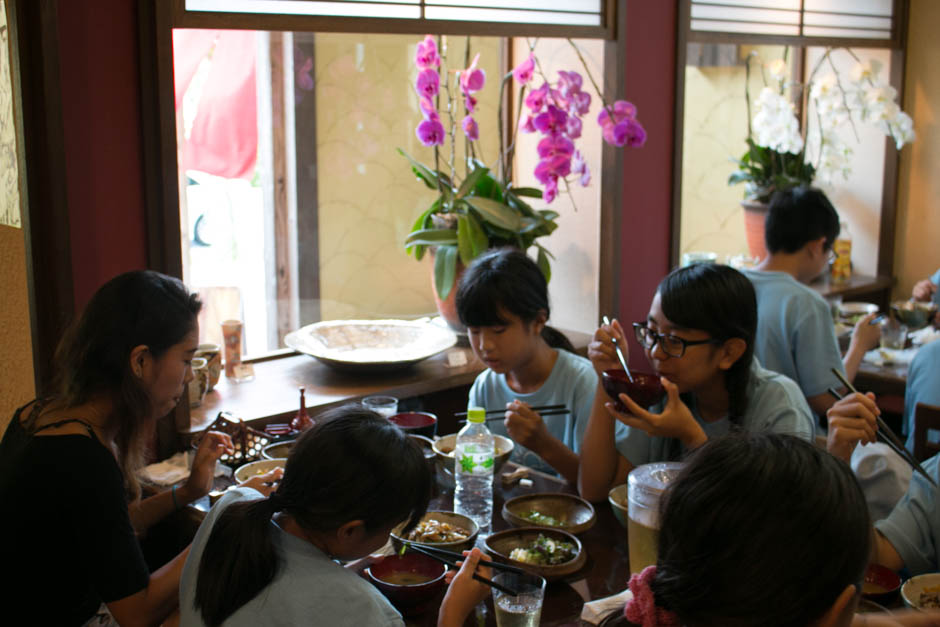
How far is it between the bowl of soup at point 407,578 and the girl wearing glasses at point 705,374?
0.54m

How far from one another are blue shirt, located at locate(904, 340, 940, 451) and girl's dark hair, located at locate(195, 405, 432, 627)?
173 centimetres

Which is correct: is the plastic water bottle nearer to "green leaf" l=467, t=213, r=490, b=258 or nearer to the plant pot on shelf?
"green leaf" l=467, t=213, r=490, b=258

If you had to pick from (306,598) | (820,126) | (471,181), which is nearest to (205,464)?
(306,598)

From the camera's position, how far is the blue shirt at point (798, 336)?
9.96 ft

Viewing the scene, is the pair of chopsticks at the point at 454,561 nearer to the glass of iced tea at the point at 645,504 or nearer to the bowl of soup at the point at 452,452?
the glass of iced tea at the point at 645,504

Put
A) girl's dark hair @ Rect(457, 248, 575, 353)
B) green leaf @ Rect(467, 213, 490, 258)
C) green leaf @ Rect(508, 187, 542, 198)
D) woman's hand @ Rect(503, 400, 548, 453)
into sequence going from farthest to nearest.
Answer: green leaf @ Rect(508, 187, 542, 198) → green leaf @ Rect(467, 213, 490, 258) → girl's dark hair @ Rect(457, 248, 575, 353) → woman's hand @ Rect(503, 400, 548, 453)

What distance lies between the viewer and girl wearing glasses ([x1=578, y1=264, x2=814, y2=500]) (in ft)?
6.56

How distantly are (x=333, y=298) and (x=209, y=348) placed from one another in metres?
0.89

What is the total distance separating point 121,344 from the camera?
A: 1.77m

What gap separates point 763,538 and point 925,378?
1958 mm

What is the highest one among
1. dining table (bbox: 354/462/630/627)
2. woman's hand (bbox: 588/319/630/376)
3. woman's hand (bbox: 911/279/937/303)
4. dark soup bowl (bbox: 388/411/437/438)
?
woman's hand (bbox: 588/319/630/376)

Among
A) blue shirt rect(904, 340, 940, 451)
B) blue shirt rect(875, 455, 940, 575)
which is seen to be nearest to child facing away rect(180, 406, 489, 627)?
blue shirt rect(875, 455, 940, 575)

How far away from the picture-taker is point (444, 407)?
10.6ft

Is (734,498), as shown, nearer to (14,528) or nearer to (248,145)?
(14,528)
